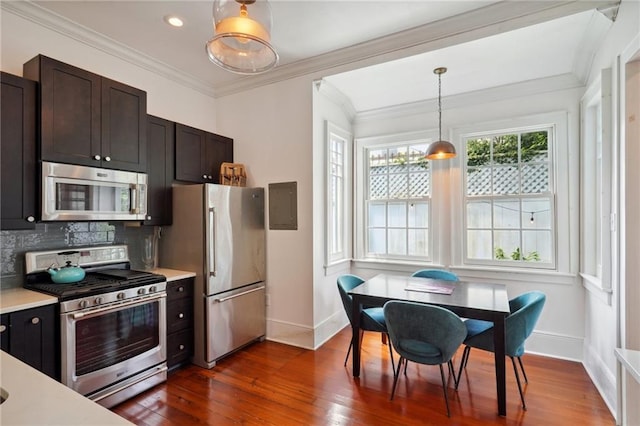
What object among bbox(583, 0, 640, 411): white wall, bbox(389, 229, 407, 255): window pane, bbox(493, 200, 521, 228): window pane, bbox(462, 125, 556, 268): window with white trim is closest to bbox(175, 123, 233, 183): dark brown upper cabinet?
bbox(389, 229, 407, 255): window pane

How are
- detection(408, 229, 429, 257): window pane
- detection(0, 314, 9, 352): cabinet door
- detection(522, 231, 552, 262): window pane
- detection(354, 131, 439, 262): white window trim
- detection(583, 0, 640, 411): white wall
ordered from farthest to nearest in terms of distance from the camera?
detection(354, 131, 439, 262): white window trim
detection(408, 229, 429, 257): window pane
detection(522, 231, 552, 262): window pane
detection(583, 0, 640, 411): white wall
detection(0, 314, 9, 352): cabinet door

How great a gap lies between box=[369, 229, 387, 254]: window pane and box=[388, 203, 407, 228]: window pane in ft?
0.61

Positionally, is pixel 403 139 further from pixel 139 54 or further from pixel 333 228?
pixel 139 54

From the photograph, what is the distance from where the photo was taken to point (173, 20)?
Answer: 264cm

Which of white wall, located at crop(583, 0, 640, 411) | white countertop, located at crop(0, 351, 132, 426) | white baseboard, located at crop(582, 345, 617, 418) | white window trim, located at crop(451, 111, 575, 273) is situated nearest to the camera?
white countertop, located at crop(0, 351, 132, 426)

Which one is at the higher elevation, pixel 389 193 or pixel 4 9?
pixel 4 9

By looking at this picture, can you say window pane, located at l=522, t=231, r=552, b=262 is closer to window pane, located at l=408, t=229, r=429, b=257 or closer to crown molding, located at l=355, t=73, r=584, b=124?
window pane, located at l=408, t=229, r=429, b=257

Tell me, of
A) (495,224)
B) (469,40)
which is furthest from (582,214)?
(469,40)

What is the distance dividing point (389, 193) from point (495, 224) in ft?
4.27

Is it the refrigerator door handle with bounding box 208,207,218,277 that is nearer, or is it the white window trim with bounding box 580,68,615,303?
the white window trim with bounding box 580,68,615,303

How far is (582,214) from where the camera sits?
309cm

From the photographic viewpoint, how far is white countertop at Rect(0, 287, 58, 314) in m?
1.86

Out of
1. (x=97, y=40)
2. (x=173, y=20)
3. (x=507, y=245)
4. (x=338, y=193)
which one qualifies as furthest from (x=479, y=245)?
(x=97, y=40)

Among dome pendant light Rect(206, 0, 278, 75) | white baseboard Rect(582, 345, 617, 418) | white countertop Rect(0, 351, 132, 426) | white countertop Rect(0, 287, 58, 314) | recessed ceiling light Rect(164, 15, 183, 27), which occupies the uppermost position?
recessed ceiling light Rect(164, 15, 183, 27)
